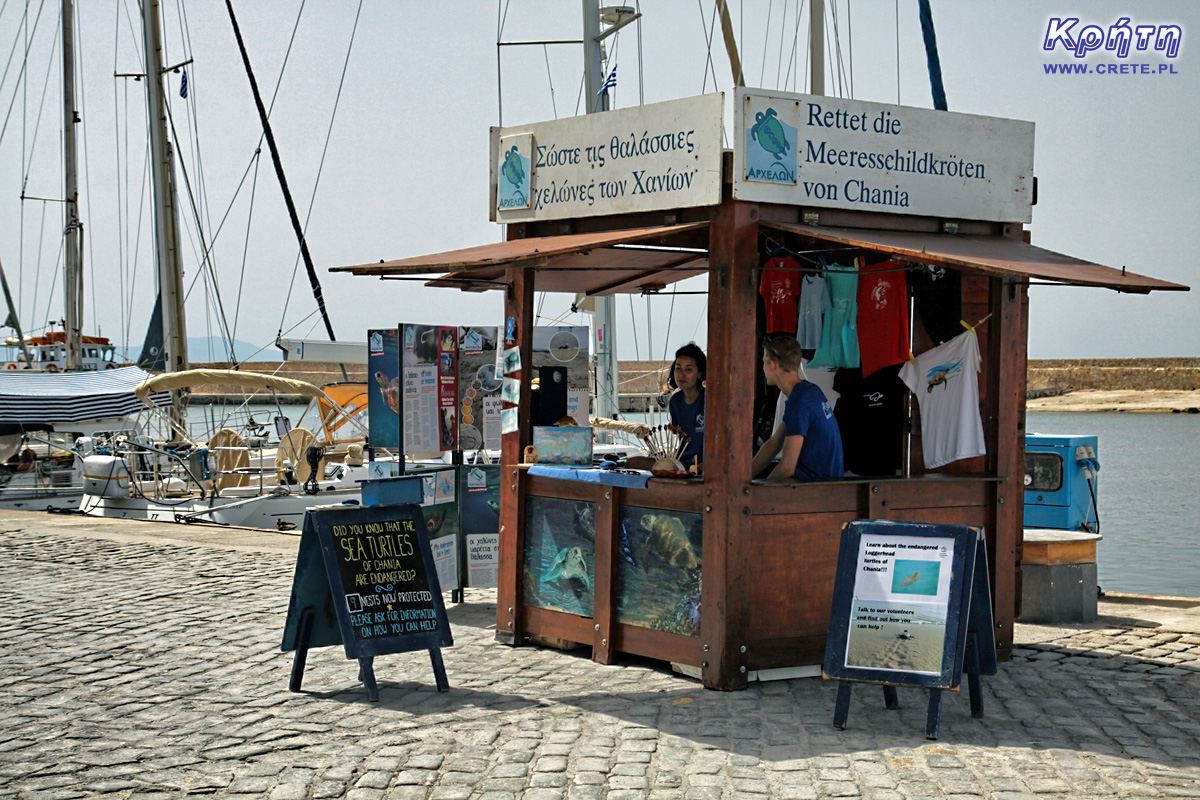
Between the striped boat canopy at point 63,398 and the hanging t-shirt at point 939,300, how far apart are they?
19.4 m

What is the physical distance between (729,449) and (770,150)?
1.69 m

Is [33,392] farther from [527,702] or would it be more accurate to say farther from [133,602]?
[527,702]

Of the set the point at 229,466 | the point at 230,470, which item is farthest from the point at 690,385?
the point at 229,466

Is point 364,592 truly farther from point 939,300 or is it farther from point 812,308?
point 939,300

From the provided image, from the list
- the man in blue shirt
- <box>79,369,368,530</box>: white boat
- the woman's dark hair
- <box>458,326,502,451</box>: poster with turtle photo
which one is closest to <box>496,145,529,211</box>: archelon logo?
the woman's dark hair

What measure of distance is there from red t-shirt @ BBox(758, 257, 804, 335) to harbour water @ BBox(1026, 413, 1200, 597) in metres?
10.5

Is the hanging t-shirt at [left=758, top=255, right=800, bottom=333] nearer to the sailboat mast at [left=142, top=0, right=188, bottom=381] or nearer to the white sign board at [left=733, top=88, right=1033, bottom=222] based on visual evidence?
the white sign board at [left=733, top=88, right=1033, bottom=222]

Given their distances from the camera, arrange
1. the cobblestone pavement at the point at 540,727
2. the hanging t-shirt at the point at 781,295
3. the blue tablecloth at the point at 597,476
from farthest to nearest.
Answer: the hanging t-shirt at the point at 781,295 < the blue tablecloth at the point at 597,476 < the cobblestone pavement at the point at 540,727

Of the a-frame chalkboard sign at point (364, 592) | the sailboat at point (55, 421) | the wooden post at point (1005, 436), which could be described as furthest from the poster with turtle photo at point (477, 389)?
the sailboat at point (55, 421)

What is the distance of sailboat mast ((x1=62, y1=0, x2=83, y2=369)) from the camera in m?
35.8

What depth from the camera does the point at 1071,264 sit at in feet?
21.4

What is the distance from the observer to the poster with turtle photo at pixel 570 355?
1001 cm

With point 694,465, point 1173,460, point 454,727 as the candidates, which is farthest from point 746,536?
point 1173,460

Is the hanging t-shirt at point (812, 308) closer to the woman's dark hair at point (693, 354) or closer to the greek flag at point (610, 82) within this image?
the woman's dark hair at point (693, 354)
